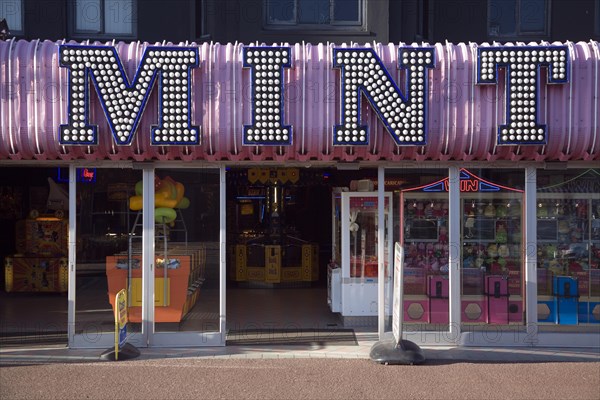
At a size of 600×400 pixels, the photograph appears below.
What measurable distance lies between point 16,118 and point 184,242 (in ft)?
9.44

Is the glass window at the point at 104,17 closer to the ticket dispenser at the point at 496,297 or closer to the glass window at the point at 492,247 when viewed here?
the glass window at the point at 492,247

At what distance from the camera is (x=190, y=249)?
34.3 feet

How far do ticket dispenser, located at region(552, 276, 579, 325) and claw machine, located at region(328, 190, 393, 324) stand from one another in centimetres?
265

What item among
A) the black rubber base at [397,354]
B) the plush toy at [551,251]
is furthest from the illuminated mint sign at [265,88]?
the plush toy at [551,251]

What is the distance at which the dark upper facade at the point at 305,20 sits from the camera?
38.4 ft

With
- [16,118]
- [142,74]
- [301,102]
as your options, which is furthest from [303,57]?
[16,118]

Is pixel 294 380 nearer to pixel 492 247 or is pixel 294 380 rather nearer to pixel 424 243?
pixel 424 243

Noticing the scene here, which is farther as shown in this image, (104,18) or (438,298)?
(104,18)

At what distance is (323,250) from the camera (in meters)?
17.7

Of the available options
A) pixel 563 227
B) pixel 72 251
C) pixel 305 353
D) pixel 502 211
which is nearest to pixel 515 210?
pixel 502 211

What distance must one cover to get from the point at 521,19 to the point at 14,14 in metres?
8.79

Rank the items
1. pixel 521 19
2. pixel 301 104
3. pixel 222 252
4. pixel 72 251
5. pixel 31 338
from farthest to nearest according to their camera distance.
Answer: pixel 521 19 → pixel 31 338 → pixel 222 252 → pixel 72 251 → pixel 301 104

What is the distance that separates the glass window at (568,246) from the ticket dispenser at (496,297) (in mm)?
499

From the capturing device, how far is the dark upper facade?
461 inches
